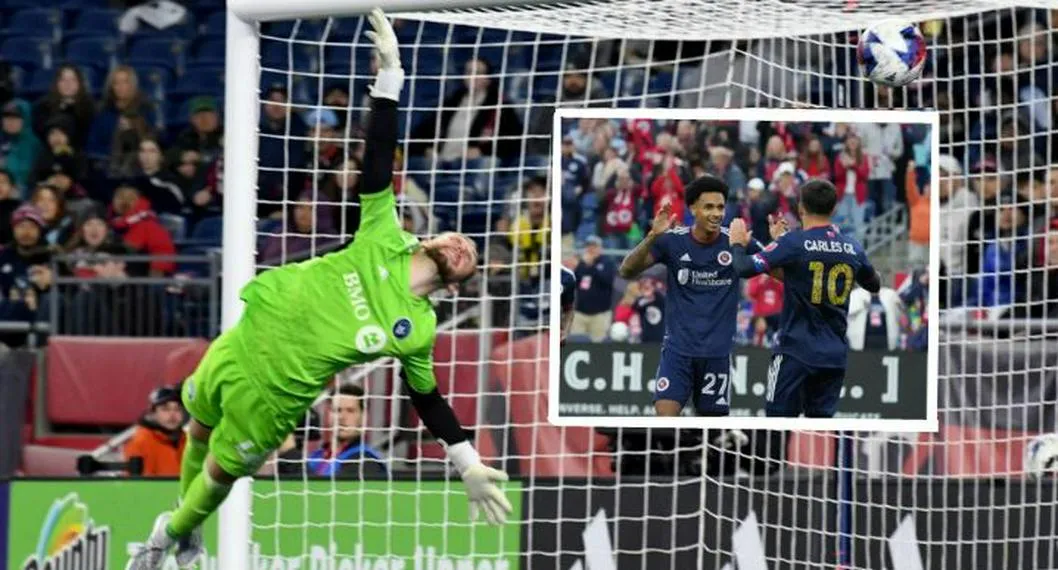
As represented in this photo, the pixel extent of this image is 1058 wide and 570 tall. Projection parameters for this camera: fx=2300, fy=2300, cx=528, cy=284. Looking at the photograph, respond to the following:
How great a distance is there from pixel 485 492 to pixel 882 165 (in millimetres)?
4525

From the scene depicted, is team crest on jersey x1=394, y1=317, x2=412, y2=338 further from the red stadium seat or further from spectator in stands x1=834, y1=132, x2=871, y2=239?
the red stadium seat

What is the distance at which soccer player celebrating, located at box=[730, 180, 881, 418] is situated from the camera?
26.5ft

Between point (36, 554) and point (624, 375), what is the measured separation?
258cm

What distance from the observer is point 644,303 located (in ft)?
33.4

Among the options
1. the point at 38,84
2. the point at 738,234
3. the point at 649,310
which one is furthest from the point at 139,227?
the point at 738,234

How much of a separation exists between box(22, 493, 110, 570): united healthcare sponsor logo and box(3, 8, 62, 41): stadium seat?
628 cm

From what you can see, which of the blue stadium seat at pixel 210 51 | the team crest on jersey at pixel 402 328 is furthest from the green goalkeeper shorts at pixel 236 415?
the blue stadium seat at pixel 210 51

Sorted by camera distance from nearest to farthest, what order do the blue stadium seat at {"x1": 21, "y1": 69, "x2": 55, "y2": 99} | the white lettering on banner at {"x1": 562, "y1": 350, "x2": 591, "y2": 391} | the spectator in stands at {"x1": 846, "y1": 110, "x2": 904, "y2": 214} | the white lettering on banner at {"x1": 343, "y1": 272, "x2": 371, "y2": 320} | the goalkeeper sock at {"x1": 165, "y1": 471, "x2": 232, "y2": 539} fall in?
the white lettering on banner at {"x1": 343, "y1": 272, "x2": 371, "y2": 320} < the goalkeeper sock at {"x1": 165, "y1": 471, "x2": 232, "y2": 539} < the white lettering on banner at {"x1": 562, "y1": 350, "x2": 591, "y2": 391} < the spectator in stands at {"x1": 846, "y1": 110, "x2": 904, "y2": 214} < the blue stadium seat at {"x1": 21, "y1": 69, "x2": 55, "y2": 99}

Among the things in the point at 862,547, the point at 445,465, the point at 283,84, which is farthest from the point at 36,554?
the point at 283,84

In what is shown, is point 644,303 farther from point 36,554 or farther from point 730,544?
point 36,554

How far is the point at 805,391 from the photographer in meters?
8.23

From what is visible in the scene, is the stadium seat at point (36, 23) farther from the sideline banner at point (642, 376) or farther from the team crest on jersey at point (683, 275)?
the team crest on jersey at point (683, 275)

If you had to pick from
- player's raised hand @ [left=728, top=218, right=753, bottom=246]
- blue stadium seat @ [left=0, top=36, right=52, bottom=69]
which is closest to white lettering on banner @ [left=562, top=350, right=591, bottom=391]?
player's raised hand @ [left=728, top=218, right=753, bottom=246]

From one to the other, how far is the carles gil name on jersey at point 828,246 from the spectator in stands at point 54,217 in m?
5.71
